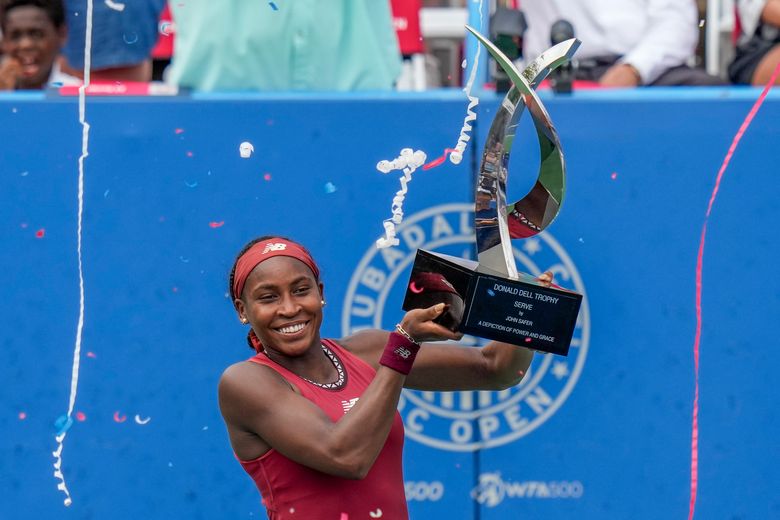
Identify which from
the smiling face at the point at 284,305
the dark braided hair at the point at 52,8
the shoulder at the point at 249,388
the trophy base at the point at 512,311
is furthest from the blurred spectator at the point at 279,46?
the trophy base at the point at 512,311

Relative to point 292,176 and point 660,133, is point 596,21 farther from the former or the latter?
point 292,176

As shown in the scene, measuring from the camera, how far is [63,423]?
351 centimetres

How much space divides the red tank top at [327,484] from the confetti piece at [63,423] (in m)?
1.12

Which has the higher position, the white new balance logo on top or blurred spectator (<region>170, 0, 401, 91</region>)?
blurred spectator (<region>170, 0, 401, 91</region>)

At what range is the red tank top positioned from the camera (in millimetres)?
2465

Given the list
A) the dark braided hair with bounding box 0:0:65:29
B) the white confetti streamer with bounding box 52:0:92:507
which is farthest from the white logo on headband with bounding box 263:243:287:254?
the dark braided hair with bounding box 0:0:65:29

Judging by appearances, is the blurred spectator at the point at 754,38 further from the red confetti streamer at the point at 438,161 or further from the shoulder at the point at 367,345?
the shoulder at the point at 367,345

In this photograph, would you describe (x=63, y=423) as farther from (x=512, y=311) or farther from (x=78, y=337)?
(x=512, y=311)

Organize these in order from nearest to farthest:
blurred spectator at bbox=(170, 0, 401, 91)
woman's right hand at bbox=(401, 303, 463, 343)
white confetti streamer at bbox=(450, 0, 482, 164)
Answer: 1. woman's right hand at bbox=(401, 303, 463, 343)
2. white confetti streamer at bbox=(450, 0, 482, 164)
3. blurred spectator at bbox=(170, 0, 401, 91)

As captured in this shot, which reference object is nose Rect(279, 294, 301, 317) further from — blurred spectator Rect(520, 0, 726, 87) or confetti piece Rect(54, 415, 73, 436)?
blurred spectator Rect(520, 0, 726, 87)

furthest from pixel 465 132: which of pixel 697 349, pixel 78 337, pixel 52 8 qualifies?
pixel 52 8

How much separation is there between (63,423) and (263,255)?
1203mm

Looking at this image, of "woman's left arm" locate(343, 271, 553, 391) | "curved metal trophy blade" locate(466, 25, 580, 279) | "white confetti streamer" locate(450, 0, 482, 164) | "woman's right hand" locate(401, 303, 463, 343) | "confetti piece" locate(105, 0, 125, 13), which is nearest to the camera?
"woman's right hand" locate(401, 303, 463, 343)

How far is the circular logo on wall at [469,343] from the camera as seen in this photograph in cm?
352
